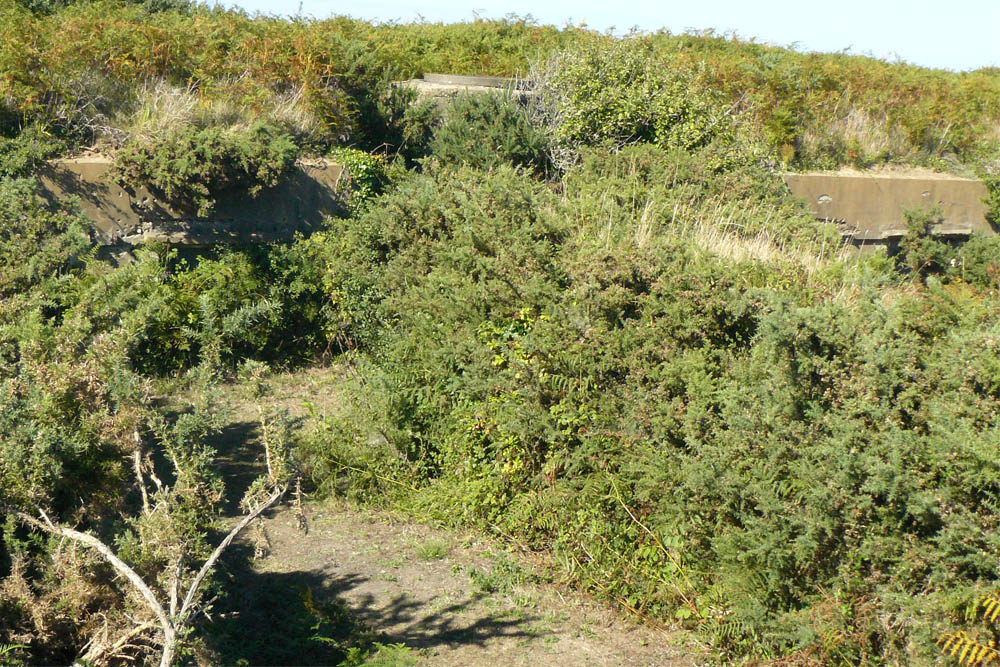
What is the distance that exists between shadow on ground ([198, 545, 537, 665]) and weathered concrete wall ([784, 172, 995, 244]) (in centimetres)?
923

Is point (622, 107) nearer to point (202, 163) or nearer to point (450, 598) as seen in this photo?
point (202, 163)

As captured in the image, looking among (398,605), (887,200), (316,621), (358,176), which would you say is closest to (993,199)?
(887,200)

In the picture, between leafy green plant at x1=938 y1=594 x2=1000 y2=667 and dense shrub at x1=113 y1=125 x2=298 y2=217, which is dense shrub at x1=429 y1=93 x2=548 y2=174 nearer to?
dense shrub at x1=113 y1=125 x2=298 y2=217

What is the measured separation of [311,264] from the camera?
8180mm

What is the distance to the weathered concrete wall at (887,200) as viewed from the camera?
12.3 metres

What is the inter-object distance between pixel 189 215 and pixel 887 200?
9833mm

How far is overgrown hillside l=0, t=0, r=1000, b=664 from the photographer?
3.29 metres

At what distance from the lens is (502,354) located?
5359 mm

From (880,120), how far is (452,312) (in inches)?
432

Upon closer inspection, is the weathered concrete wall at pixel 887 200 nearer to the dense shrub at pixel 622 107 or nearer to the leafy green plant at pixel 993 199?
the leafy green plant at pixel 993 199

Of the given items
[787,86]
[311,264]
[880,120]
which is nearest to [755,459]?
[311,264]

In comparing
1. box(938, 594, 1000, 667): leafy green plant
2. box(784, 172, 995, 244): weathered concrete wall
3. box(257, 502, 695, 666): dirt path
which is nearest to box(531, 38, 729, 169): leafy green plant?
box(784, 172, 995, 244): weathered concrete wall

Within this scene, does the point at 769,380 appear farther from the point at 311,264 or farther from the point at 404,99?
the point at 404,99

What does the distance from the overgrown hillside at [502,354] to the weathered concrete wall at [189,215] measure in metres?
0.24
